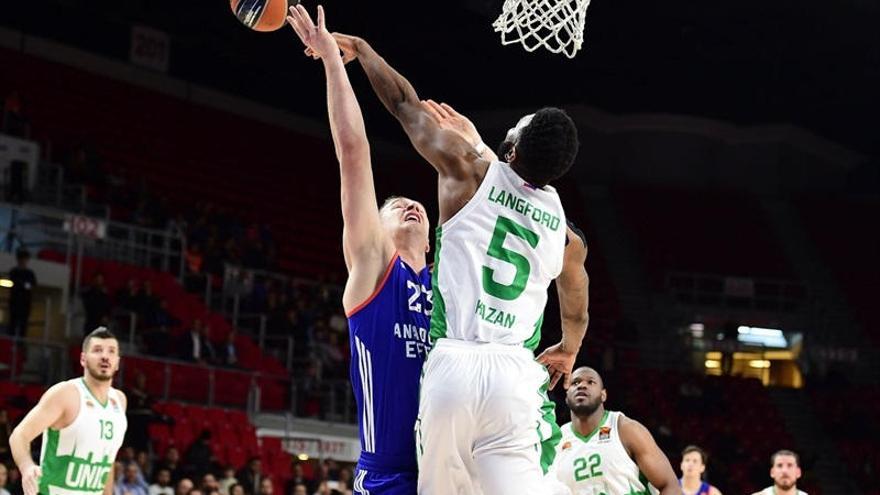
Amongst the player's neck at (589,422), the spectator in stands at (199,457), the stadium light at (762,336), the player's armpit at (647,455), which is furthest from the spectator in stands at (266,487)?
the stadium light at (762,336)

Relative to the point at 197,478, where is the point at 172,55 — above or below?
above

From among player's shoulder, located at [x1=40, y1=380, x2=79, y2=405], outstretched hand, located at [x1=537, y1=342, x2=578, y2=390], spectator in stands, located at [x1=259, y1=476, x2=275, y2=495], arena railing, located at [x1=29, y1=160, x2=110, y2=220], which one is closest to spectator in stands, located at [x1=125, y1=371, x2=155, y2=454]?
spectator in stands, located at [x1=259, y1=476, x2=275, y2=495]

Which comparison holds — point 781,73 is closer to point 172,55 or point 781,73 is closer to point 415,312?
point 172,55

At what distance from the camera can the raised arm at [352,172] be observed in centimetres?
463

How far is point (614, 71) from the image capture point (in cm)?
2645

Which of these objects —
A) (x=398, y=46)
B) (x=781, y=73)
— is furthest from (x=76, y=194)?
(x=781, y=73)

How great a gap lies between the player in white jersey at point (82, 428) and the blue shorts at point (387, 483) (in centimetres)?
375

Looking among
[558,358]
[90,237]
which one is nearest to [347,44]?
[558,358]

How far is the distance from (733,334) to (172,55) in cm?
1176

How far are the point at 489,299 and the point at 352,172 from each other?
65 centimetres

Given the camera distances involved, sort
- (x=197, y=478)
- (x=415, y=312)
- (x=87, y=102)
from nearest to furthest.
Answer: (x=415, y=312) < (x=197, y=478) < (x=87, y=102)

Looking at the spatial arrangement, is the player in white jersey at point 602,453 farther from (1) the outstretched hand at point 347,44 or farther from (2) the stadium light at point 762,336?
(2) the stadium light at point 762,336

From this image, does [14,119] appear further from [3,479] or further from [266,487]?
[3,479]

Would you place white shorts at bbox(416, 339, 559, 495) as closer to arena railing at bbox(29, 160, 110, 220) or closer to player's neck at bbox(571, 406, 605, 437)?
player's neck at bbox(571, 406, 605, 437)
